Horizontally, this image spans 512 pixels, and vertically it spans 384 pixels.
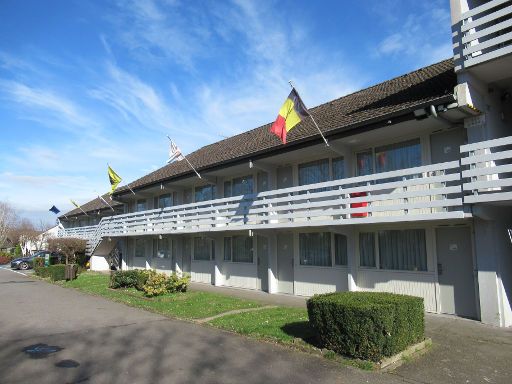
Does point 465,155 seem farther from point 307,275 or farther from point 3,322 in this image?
point 3,322

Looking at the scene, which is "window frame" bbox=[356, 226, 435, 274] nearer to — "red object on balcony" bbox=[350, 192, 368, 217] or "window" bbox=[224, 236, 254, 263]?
"red object on balcony" bbox=[350, 192, 368, 217]

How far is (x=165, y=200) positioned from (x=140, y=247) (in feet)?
15.4

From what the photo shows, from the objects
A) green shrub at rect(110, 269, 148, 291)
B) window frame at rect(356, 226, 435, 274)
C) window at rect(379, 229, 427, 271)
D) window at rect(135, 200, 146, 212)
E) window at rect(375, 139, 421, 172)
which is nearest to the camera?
window frame at rect(356, 226, 435, 274)

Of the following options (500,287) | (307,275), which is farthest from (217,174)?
(500,287)

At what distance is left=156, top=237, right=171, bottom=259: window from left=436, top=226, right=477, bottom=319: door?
1672 cm

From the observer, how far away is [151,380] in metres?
6.57

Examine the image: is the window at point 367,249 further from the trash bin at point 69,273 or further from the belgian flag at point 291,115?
the trash bin at point 69,273

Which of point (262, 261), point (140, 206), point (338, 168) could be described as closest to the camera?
point (338, 168)

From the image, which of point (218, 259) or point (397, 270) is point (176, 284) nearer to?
point (218, 259)

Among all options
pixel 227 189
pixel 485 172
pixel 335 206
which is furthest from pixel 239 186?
pixel 485 172

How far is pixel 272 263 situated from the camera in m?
16.8

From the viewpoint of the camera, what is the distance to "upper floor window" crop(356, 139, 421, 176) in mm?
12438

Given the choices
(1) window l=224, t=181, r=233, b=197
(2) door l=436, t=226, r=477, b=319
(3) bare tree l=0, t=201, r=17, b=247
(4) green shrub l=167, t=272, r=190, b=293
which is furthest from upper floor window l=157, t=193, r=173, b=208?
(3) bare tree l=0, t=201, r=17, b=247

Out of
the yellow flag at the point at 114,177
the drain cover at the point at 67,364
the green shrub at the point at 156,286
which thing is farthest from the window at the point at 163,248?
the drain cover at the point at 67,364
